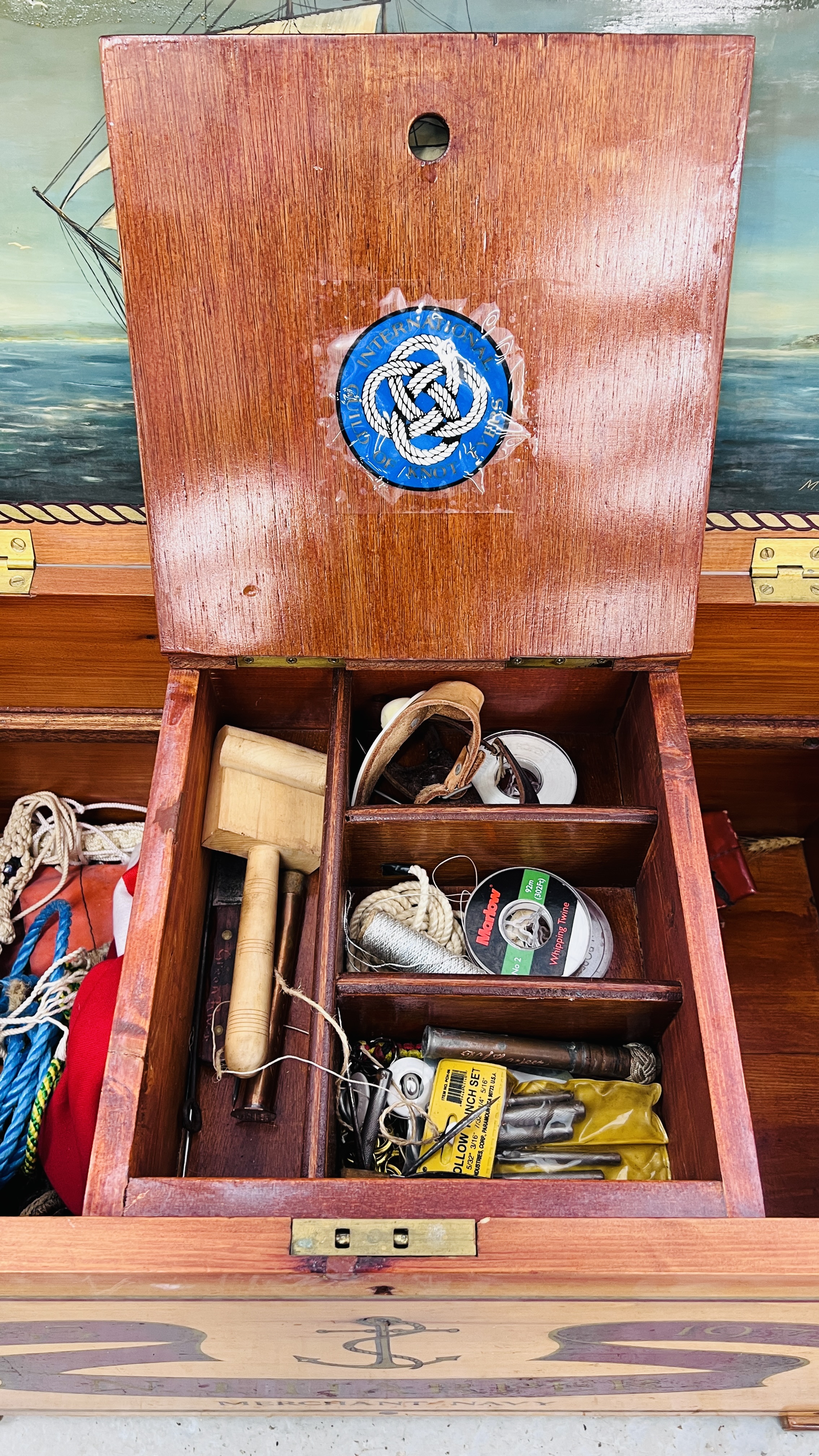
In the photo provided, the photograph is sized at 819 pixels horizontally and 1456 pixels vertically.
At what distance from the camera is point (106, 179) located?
1.29 metres

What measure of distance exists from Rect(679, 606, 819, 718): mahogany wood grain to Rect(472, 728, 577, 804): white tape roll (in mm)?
255

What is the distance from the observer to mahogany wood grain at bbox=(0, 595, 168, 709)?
148cm

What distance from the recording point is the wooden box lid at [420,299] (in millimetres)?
1044

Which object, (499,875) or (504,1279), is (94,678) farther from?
(504,1279)

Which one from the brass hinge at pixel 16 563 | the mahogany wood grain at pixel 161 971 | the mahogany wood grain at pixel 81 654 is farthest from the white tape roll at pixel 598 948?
the brass hinge at pixel 16 563

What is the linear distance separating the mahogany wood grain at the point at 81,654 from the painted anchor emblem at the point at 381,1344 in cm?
94

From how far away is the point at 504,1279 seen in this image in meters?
0.88

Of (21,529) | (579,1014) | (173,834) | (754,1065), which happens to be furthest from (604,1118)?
(21,529)

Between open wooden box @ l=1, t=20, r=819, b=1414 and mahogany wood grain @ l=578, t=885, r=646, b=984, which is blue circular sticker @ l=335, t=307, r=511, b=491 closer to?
open wooden box @ l=1, t=20, r=819, b=1414

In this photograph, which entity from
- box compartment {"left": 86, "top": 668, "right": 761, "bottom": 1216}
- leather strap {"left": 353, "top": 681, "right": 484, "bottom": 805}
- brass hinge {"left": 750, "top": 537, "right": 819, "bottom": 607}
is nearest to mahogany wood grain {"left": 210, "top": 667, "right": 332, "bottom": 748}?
box compartment {"left": 86, "top": 668, "right": 761, "bottom": 1216}

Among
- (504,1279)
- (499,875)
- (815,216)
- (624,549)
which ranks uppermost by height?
(815,216)

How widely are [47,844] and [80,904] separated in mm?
122

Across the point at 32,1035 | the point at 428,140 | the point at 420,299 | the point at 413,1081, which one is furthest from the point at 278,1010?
the point at 428,140

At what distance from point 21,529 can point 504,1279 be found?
120 cm
